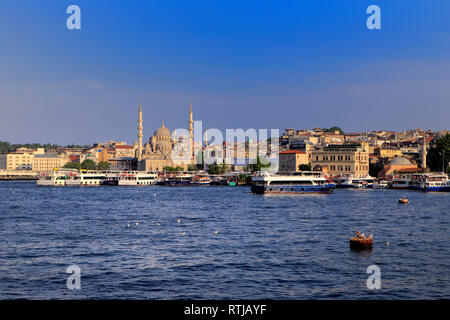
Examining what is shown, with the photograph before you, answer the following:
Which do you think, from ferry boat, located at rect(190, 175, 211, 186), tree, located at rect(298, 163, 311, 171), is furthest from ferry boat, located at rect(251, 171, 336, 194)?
tree, located at rect(298, 163, 311, 171)

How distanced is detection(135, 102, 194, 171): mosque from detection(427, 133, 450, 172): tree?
5506cm

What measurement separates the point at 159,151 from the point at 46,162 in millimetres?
33047

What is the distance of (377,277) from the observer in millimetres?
12633

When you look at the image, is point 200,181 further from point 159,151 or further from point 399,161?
point 159,151

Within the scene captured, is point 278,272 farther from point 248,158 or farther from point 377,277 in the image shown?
point 248,158

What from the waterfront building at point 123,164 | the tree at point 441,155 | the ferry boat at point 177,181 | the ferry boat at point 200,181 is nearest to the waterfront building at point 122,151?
the waterfront building at point 123,164

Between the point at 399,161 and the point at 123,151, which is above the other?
the point at 123,151

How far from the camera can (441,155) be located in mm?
72125

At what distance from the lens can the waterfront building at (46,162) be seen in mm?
141375

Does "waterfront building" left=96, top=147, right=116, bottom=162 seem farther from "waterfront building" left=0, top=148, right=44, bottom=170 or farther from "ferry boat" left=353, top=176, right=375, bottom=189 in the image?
Answer: "ferry boat" left=353, top=176, right=375, bottom=189

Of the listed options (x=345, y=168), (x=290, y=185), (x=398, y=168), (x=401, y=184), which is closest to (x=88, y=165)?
(x=345, y=168)

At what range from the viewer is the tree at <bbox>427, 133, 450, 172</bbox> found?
7181 cm

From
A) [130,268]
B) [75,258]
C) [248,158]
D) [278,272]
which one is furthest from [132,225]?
[248,158]

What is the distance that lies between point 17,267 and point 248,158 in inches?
3967
